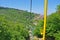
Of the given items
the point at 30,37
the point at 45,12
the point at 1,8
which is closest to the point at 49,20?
the point at 30,37

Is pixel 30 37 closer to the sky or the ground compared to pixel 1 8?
closer to the ground

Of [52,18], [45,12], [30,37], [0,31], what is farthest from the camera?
[30,37]

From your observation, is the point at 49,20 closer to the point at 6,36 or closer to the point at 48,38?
the point at 48,38

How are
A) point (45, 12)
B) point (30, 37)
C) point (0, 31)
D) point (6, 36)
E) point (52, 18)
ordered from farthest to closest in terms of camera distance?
point (30, 37) → point (52, 18) → point (6, 36) → point (0, 31) → point (45, 12)

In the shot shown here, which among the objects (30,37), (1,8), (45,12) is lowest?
(30,37)

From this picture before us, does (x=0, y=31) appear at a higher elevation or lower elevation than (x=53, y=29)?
higher

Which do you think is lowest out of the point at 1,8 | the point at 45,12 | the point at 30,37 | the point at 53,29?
the point at 30,37

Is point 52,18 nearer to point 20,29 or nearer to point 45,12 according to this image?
point 20,29

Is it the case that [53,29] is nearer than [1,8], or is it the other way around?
[53,29]

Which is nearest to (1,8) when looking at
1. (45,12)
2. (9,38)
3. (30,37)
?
(30,37)
